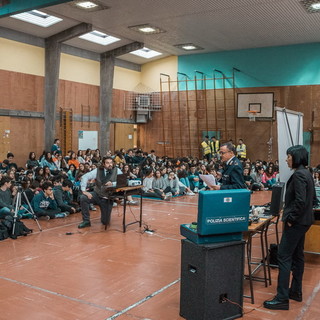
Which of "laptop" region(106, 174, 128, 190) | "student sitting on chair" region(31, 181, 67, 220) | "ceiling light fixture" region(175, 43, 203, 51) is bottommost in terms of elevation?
"student sitting on chair" region(31, 181, 67, 220)

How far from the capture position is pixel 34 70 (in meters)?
18.2

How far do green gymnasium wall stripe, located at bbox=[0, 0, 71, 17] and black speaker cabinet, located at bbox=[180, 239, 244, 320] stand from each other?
9.23m

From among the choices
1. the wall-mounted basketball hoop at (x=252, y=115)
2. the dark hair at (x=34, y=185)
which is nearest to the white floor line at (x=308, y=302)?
the dark hair at (x=34, y=185)

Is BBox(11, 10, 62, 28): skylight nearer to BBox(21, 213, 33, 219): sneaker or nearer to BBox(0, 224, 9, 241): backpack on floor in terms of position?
BBox(21, 213, 33, 219): sneaker

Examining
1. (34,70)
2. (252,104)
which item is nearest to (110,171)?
(34,70)

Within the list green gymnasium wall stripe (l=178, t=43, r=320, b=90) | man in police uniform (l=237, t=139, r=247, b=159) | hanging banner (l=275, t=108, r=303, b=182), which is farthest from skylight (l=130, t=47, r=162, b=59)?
hanging banner (l=275, t=108, r=303, b=182)

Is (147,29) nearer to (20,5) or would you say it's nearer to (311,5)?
(311,5)

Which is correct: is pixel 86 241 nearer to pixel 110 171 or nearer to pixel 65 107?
pixel 110 171

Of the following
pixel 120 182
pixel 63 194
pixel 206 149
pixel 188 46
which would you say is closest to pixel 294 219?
pixel 120 182

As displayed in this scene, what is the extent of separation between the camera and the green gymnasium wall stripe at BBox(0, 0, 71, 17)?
11.3 metres

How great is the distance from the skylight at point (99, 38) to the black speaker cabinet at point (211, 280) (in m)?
17.2

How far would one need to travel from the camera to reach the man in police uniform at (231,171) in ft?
17.6

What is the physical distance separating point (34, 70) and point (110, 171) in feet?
37.2

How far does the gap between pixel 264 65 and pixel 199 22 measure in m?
6.09
